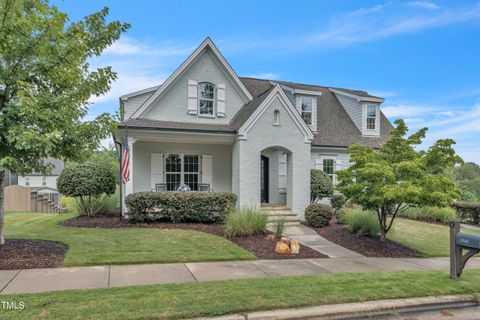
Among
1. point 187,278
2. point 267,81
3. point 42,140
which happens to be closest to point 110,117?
point 42,140

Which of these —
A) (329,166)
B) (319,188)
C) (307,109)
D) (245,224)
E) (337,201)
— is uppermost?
(307,109)

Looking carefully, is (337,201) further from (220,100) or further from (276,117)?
(220,100)

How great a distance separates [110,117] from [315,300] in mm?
5815

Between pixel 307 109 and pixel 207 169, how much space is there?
6.38 metres

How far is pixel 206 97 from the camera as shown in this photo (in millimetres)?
14062

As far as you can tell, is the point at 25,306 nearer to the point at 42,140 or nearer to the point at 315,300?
the point at 42,140

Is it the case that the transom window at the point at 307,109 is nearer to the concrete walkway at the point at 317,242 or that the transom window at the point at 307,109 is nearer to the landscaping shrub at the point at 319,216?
the landscaping shrub at the point at 319,216

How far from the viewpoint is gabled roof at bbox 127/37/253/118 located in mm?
12859

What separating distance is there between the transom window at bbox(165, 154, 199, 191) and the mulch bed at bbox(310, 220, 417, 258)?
6009 mm

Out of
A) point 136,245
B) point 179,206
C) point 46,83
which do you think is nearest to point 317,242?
point 179,206

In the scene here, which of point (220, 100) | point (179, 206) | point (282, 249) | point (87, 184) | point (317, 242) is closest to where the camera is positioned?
point (282, 249)

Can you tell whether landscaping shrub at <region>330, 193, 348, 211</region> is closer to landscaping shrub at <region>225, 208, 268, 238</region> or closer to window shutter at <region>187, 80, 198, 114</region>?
landscaping shrub at <region>225, 208, 268, 238</region>

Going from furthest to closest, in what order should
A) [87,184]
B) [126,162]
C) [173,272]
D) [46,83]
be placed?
[87,184] < [126,162] < [46,83] < [173,272]

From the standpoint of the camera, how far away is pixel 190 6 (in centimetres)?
1230
